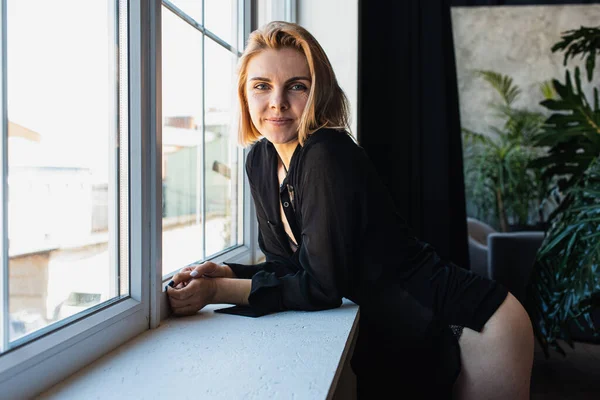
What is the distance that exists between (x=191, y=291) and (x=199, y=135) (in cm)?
54

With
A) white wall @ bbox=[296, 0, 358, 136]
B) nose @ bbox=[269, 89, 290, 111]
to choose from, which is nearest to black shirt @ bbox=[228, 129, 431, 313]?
nose @ bbox=[269, 89, 290, 111]

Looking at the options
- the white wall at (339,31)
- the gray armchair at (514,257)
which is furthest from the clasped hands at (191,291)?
the gray armchair at (514,257)

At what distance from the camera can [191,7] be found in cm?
151

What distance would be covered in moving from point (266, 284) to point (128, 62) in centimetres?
53

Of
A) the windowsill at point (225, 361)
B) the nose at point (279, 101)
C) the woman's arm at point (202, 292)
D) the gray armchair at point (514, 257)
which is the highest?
the nose at point (279, 101)

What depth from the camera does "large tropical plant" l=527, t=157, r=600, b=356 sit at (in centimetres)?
214

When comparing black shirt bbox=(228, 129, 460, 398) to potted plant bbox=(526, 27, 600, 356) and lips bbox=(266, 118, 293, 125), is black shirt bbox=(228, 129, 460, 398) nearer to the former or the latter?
lips bbox=(266, 118, 293, 125)

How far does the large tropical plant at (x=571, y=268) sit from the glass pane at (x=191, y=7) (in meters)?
1.54

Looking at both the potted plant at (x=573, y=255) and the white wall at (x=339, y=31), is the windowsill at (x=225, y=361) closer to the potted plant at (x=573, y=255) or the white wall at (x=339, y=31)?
the potted plant at (x=573, y=255)

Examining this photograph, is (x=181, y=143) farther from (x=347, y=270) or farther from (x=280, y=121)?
(x=347, y=270)

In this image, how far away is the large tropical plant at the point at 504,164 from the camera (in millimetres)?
6516

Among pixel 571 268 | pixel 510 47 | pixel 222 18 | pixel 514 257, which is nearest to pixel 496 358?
pixel 571 268

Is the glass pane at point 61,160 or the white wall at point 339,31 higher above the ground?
the white wall at point 339,31

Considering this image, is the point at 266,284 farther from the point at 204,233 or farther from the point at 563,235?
the point at 563,235
